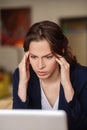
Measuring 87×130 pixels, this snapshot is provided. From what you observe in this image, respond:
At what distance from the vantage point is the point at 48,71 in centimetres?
144

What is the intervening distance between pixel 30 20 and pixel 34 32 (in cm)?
481

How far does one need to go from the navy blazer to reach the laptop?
0.48 meters

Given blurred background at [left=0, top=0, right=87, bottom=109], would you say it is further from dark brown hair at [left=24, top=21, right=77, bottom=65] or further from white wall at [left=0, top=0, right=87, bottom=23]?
dark brown hair at [left=24, top=21, right=77, bottom=65]

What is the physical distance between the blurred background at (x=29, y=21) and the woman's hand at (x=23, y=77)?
4.13 m

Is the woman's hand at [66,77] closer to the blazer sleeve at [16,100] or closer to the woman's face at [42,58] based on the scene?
the woman's face at [42,58]

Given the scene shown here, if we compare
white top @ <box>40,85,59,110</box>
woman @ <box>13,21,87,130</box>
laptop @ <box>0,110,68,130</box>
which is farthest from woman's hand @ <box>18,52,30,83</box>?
laptop @ <box>0,110,68,130</box>

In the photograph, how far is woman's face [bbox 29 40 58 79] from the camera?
139cm

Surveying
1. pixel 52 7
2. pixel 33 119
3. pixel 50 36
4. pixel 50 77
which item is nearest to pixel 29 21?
pixel 52 7

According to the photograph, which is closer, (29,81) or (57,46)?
(57,46)

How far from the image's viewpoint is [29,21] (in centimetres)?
623

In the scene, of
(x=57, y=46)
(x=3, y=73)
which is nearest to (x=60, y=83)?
(x=57, y=46)

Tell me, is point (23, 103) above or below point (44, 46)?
below

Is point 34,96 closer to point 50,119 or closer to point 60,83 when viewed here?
point 60,83

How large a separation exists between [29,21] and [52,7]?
0.54 m
